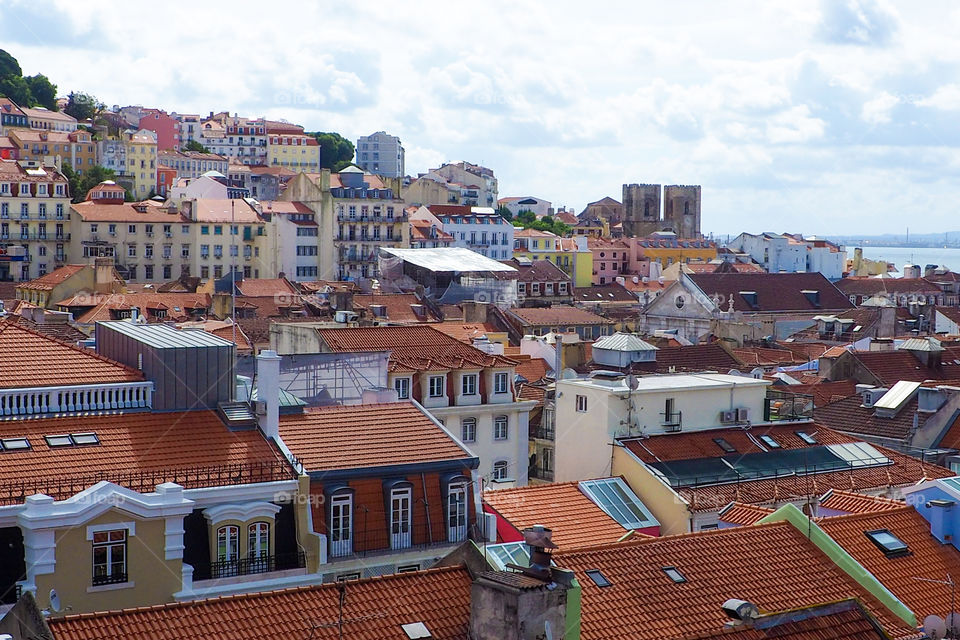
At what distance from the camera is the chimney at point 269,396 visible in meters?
22.4

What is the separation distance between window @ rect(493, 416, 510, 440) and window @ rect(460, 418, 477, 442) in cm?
62

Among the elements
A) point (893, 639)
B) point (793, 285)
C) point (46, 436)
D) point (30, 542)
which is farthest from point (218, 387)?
point (793, 285)

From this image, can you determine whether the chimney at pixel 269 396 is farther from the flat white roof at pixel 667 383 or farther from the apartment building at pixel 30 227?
the apartment building at pixel 30 227

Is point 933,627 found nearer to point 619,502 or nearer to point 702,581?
point 702,581

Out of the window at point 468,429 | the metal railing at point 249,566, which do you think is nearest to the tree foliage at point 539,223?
the window at point 468,429

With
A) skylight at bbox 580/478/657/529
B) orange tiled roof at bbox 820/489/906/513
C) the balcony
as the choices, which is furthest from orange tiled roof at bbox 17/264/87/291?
orange tiled roof at bbox 820/489/906/513

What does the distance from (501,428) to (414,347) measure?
3267 mm

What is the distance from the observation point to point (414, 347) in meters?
40.0

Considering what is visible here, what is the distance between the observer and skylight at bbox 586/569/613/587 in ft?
63.0

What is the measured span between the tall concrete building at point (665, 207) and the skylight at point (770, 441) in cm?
15560

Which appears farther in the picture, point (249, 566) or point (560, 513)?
point (560, 513)

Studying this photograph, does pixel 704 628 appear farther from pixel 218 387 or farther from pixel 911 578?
pixel 218 387

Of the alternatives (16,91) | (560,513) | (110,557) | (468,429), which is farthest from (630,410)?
(16,91)

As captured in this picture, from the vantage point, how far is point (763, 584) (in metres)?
20.0
